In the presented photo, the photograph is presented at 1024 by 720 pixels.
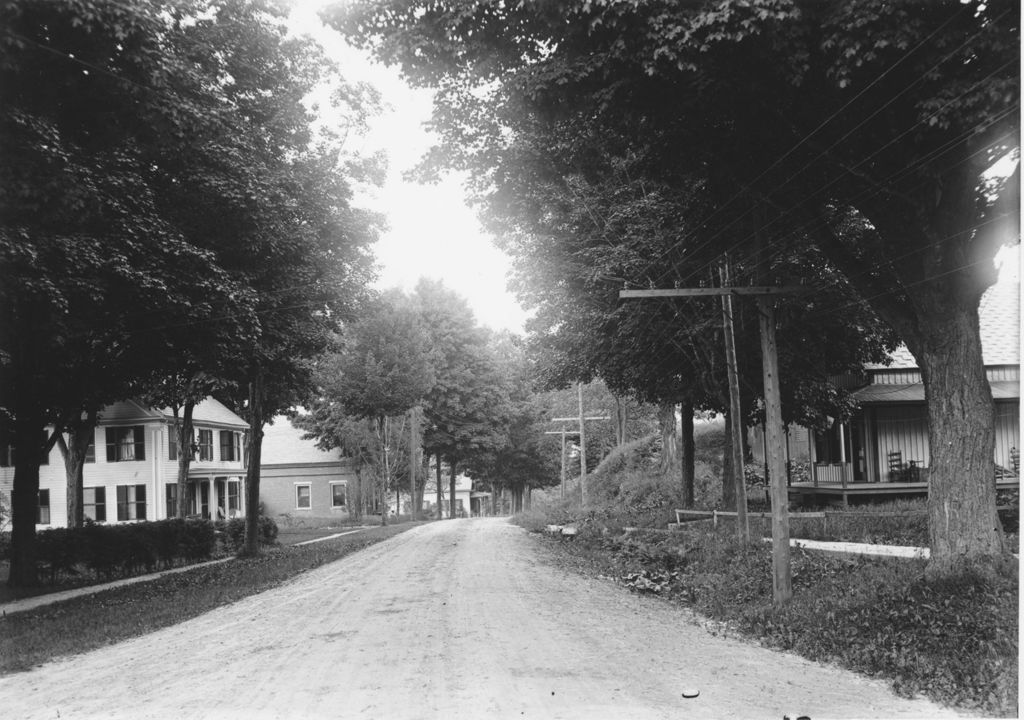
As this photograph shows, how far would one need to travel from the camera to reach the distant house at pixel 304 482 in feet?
179

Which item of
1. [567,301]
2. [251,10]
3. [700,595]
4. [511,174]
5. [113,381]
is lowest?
[700,595]

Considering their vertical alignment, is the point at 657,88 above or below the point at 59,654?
above

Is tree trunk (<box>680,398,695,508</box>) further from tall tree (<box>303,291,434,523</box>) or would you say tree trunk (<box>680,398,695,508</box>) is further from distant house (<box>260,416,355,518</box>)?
distant house (<box>260,416,355,518</box>)

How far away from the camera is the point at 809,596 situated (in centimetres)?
1062

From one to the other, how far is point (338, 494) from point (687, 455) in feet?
117

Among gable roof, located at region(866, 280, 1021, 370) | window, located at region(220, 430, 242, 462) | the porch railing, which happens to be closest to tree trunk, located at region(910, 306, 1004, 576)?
gable roof, located at region(866, 280, 1021, 370)

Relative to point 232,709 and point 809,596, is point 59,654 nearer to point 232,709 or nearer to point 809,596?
point 232,709

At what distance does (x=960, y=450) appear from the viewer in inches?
377

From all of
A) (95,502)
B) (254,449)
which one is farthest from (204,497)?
(254,449)

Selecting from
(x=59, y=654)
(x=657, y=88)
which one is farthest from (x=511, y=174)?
(x=59, y=654)

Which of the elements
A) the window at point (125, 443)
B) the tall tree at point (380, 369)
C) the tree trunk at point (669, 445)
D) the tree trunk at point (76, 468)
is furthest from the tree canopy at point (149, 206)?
the window at point (125, 443)

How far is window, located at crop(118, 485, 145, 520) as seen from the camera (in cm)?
3925

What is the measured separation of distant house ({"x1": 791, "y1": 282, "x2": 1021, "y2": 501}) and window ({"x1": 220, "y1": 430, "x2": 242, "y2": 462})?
33029 millimetres

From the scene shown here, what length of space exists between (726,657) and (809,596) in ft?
9.41
